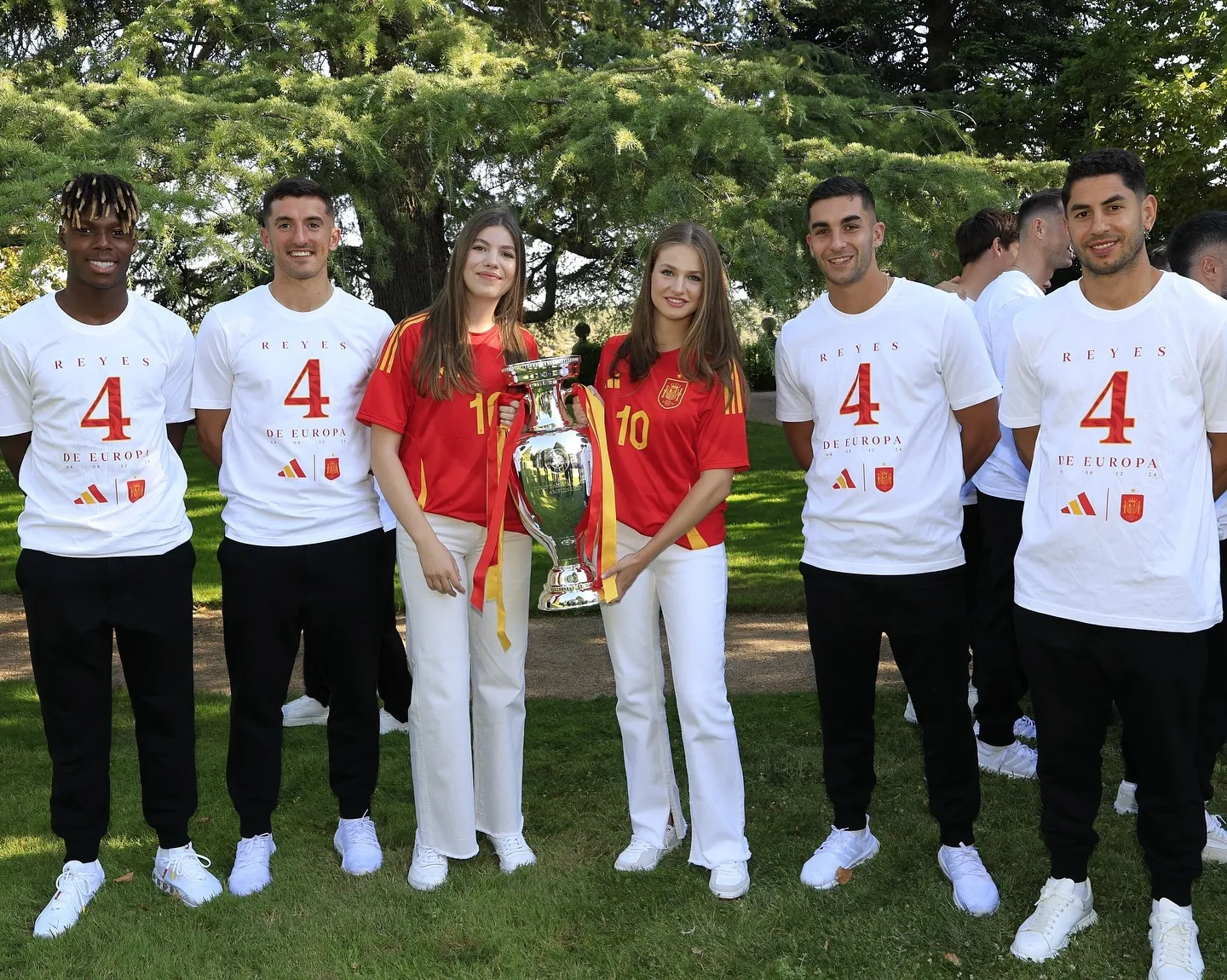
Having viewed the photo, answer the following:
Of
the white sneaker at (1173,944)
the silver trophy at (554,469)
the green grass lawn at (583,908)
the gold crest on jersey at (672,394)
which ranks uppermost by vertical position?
the gold crest on jersey at (672,394)

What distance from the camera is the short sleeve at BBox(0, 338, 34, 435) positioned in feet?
11.5

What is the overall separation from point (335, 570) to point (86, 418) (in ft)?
2.92

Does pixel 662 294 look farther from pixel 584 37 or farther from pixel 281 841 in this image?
pixel 584 37

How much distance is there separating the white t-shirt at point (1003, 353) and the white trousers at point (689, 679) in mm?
1492

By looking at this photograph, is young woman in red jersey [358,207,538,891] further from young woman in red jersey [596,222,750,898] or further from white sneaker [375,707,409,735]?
white sneaker [375,707,409,735]

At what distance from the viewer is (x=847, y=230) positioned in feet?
11.5

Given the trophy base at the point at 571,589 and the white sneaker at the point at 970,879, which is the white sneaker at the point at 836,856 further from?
the trophy base at the point at 571,589

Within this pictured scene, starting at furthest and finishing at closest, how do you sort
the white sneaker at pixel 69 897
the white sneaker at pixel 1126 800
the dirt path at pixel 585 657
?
the dirt path at pixel 585 657
the white sneaker at pixel 1126 800
the white sneaker at pixel 69 897

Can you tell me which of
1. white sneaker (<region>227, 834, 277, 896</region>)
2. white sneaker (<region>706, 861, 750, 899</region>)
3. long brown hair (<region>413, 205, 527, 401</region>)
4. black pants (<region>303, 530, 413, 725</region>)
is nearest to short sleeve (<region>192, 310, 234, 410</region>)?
long brown hair (<region>413, 205, 527, 401</region>)

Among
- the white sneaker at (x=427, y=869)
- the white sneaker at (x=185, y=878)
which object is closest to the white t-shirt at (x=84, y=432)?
the white sneaker at (x=185, y=878)

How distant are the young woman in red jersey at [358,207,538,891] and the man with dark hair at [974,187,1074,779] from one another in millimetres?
2007

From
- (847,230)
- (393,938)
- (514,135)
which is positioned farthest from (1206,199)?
(393,938)

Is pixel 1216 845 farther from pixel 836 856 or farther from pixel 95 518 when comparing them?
pixel 95 518

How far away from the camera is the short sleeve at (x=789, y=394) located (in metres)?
3.72
